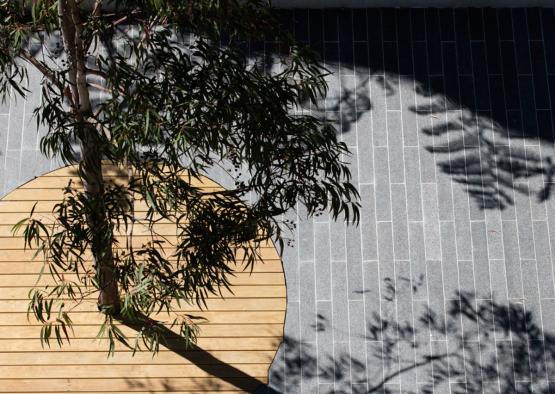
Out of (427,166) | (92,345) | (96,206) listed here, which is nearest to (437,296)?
(427,166)

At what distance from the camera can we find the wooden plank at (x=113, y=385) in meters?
5.89

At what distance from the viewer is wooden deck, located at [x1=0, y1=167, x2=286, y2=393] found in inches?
233

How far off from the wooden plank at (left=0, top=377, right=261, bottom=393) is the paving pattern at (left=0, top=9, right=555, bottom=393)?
506 millimetres

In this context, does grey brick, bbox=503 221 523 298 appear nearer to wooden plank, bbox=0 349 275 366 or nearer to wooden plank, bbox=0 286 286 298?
wooden plank, bbox=0 286 286 298

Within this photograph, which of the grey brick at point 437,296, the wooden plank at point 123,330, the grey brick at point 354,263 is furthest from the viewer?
the grey brick at point 354,263

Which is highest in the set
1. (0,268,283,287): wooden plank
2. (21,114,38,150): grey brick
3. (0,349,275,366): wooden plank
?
(21,114,38,150): grey brick

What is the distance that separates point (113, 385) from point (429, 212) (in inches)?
95.8

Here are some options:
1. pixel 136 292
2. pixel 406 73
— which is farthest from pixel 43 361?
pixel 406 73

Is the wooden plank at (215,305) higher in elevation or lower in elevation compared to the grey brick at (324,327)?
higher

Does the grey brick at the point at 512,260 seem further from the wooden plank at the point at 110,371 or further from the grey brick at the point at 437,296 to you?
the wooden plank at the point at 110,371

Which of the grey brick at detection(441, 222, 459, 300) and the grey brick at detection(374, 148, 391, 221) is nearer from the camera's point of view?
the grey brick at detection(441, 222, 459, 300)

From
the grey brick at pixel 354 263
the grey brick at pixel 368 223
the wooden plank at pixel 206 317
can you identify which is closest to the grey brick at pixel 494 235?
the grey brick at pixel 368 223

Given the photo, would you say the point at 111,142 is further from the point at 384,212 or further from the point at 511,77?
the point at 511,77

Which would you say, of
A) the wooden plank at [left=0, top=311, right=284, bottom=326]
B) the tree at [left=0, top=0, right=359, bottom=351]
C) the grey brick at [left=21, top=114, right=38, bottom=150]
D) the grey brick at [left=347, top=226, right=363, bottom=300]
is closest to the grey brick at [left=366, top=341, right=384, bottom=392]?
the grey brick at [left=347, top=226, right=363, bottom=300]
